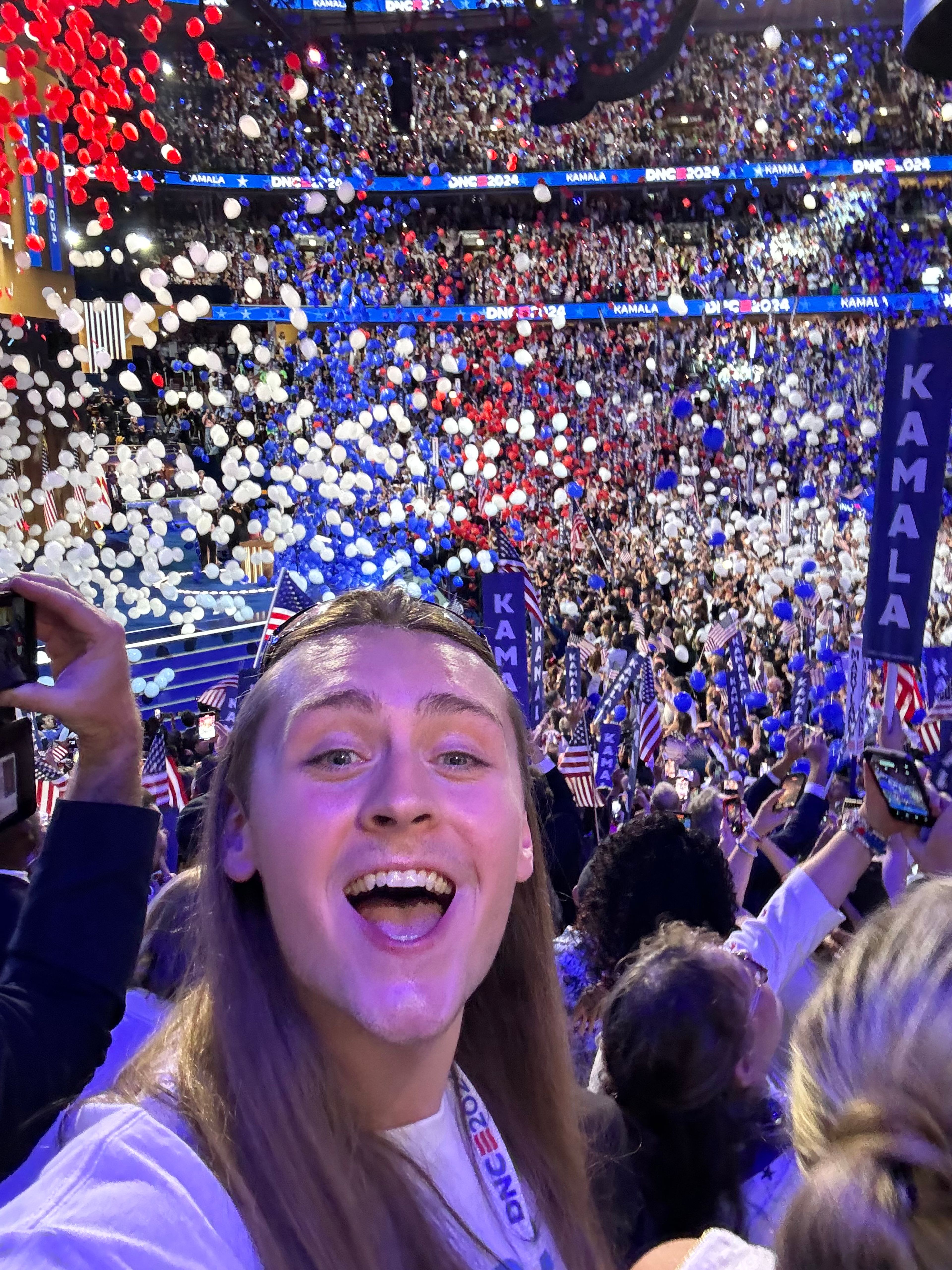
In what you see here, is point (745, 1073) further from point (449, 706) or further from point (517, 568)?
point (517, 568)

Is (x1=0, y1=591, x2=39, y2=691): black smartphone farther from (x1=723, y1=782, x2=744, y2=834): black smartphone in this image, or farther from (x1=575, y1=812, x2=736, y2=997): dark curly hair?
(x1=723, y1=782, x2=744, y2=834): black smartphone

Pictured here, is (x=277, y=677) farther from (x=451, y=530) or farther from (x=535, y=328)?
(x=535, y=328)

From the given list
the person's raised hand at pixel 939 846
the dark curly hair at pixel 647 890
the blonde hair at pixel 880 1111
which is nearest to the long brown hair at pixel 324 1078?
the blonde hair at pixel 880 1111

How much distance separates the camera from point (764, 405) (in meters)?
18.5

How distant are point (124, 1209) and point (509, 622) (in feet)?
16.9

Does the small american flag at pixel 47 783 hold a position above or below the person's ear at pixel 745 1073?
above

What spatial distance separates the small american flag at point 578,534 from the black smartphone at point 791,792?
7.98m

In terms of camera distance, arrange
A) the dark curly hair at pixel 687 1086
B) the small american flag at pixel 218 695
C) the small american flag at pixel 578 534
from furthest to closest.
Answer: the small american flag at pixel 578 534 < the small american flag at pixel 218 695 < the dark curly hair at pixel 687 1086

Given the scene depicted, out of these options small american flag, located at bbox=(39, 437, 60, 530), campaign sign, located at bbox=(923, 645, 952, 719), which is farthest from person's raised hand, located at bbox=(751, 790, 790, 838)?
small american flag, located at bbox=(39, 437, 60, 530)

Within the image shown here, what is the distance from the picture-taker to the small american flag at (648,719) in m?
6.72

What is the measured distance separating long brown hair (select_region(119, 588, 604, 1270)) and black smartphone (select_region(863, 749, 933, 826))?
1794 mm

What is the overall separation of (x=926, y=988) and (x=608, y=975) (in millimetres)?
1702

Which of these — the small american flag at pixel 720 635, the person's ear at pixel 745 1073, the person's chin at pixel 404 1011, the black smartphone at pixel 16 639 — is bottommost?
the person's ear at pixel 745 1073

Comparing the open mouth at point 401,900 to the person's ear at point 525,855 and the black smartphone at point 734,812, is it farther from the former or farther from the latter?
the black smartphone at point 734,812
